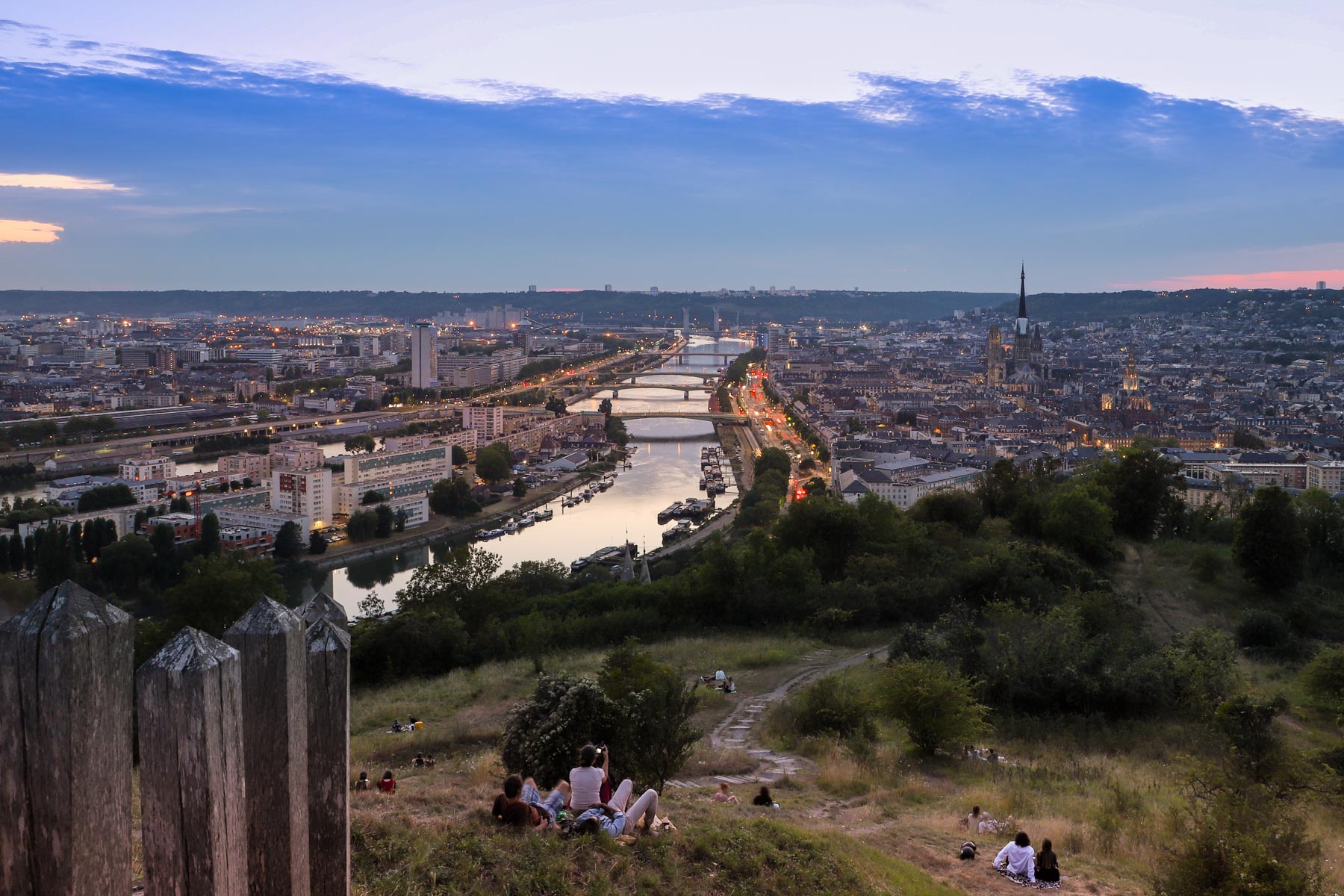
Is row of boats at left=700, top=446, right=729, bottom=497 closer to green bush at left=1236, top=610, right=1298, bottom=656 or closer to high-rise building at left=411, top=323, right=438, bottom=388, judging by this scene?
green bush at left=1236, top=610, right=1298, bottom=656

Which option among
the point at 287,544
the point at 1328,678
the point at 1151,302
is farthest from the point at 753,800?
the point at 1151,302

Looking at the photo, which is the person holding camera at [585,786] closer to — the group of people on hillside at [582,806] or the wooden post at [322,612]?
the group of people on hillside at [582,806]

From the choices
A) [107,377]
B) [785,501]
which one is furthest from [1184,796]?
[107,377]

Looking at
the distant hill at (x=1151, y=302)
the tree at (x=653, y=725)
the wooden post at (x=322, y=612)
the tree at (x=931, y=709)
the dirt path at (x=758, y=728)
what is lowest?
the dirt path at (x=758, y=728)

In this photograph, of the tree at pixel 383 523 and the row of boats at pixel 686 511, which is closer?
the tree at pixel 383 523

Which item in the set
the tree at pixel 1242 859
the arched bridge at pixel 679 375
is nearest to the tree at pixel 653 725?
the tree at pixel 1242 859
